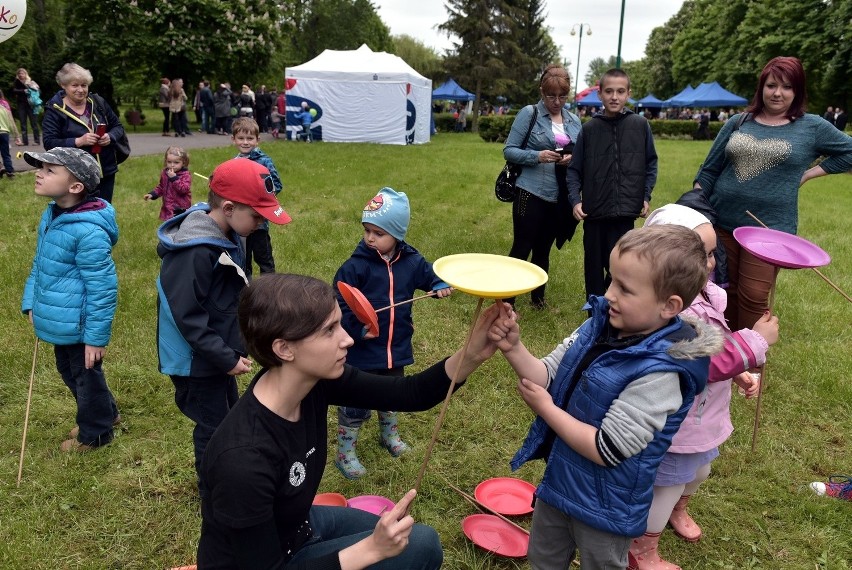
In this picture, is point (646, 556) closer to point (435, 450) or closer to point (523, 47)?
point (435, 450)

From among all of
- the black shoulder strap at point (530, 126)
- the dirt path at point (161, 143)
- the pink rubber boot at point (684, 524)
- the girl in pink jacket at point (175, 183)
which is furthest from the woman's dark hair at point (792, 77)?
the dirt path at point (161, 143)

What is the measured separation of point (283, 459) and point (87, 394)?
2261mm

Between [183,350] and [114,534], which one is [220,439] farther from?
[114,534]

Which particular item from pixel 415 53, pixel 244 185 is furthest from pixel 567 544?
pixel 415 53

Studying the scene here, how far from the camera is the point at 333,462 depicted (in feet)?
11.6

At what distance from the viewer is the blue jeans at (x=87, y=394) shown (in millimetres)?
3355

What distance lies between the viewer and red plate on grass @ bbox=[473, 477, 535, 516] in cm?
312

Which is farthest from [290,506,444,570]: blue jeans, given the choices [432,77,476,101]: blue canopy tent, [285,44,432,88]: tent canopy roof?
[432,77,476,101]: blue canopy tent

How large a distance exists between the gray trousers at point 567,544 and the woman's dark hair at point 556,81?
371cm

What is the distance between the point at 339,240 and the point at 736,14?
47.2 meters

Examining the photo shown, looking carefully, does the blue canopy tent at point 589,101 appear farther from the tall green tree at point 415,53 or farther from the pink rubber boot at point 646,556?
the pink rubber boot at point 646,556

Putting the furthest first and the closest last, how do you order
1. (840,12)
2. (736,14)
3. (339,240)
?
(736,14)
(840,12)
(339,240)

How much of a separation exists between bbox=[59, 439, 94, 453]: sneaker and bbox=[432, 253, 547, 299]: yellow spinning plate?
270 centimetres

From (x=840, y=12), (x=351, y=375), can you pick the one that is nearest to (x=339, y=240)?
(x=351, y=375)
